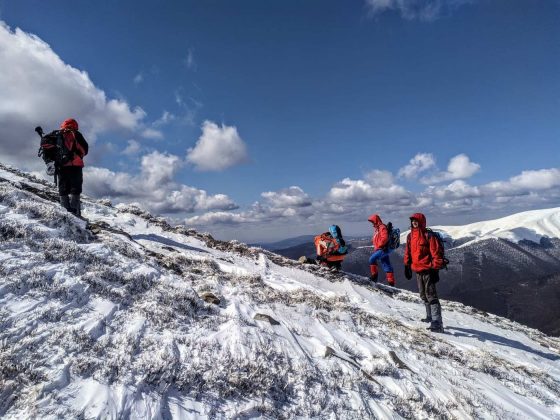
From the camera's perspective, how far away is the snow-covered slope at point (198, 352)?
4070 millimetres

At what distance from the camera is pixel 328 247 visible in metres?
18.8

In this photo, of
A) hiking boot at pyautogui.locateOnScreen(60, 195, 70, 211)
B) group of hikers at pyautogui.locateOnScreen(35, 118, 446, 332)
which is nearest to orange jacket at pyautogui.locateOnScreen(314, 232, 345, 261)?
group of hikers at pyautogui.locateOnScreen(35, 118, 446, 332)

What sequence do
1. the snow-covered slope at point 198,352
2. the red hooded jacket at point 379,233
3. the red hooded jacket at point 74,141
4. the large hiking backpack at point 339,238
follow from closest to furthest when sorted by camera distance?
the snow-covered slope at point 198,352 < the red hooded jacket at point 74,141 < the red hooded jacket at point 379,233 < the large hiking backpack at point 339,238

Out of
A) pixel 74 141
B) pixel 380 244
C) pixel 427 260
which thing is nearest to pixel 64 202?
pixel 74 141

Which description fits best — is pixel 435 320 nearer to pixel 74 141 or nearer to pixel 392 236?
pixel 392 236

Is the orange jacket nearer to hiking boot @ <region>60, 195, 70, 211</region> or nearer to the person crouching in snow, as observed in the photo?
the person crouching in snow

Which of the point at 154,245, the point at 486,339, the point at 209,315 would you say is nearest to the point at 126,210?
the point at 154,245

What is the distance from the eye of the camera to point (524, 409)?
6.46 meters

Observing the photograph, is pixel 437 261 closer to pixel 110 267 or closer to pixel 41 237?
pixel 110 267

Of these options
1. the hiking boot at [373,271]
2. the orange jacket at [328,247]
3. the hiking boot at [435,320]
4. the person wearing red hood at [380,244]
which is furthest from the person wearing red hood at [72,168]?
the hiking boot at [373,271]

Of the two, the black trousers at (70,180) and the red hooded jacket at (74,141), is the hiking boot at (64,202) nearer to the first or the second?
the black trousers at (70,180)

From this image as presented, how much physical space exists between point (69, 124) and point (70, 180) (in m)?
2.01

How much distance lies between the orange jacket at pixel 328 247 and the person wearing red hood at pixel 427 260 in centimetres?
728

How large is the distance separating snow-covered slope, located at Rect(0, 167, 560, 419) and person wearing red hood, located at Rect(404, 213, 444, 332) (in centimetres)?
97
